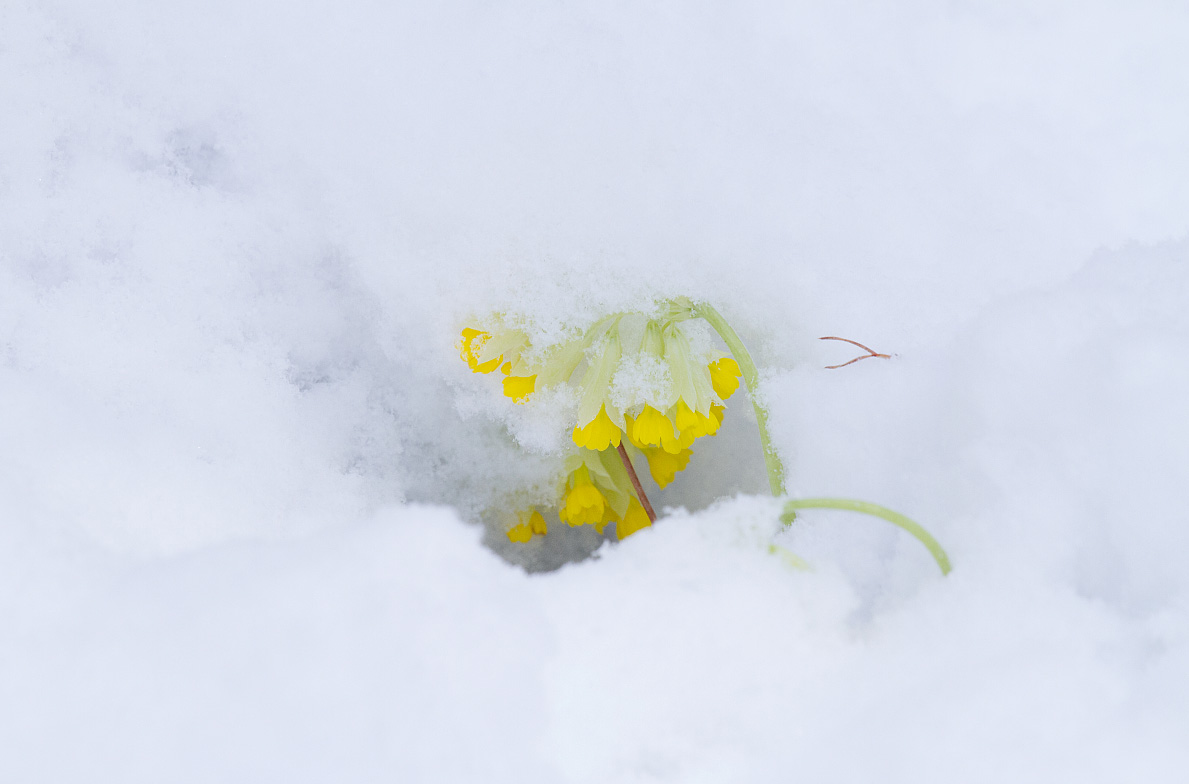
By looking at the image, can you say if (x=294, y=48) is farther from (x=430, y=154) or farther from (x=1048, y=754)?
(x=1048, y=754)

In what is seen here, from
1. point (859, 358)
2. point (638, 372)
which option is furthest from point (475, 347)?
point (859, 358)

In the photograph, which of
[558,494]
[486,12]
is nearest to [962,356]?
[558,494]

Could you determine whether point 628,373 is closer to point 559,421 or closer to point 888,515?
point 559,421

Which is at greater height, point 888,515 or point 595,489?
point 595,489

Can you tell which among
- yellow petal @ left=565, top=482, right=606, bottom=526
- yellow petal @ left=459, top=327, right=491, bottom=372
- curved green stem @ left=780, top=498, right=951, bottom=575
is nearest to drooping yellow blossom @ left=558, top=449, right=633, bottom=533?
yellow petal @ left=565, top=482, right=606, bottom=526

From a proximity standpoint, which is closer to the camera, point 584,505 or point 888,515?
point 888,515

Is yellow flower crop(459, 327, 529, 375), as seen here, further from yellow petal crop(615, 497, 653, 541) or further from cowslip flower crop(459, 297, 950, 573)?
yellow petal crop(615, 497, 653, 541)
